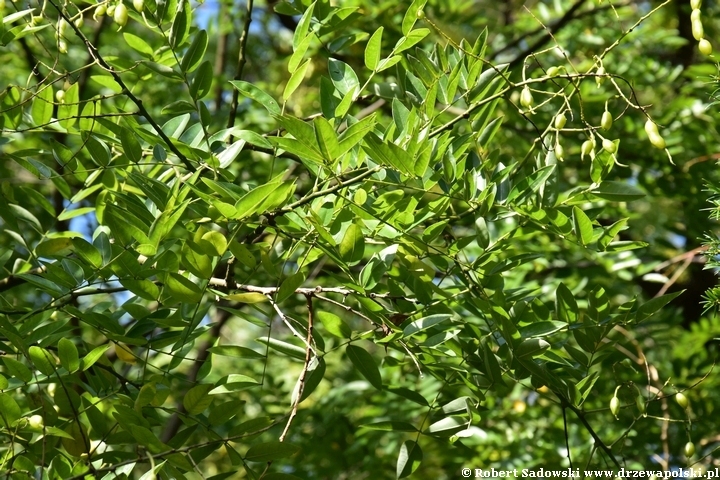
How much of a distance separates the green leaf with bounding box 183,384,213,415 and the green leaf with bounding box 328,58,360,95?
1.19ft

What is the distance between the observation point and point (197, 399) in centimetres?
81

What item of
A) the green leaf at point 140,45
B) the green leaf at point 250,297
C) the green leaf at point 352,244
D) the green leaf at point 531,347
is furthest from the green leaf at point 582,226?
the green leaf at point 140,45

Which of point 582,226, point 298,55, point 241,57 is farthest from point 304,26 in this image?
point 582,226

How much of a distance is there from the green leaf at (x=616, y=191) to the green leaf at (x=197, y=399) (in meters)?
0.47

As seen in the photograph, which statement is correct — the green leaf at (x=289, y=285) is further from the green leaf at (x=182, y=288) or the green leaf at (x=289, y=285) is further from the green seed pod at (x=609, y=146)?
the green seed pod at (x=609, y=146)

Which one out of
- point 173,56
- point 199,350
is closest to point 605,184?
point 173,56

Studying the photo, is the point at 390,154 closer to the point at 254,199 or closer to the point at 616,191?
the point at 254,199

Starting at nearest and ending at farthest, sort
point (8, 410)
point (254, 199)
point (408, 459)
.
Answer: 1. point (254, 199)
2. point (8, 410)
3. point (408, 459)

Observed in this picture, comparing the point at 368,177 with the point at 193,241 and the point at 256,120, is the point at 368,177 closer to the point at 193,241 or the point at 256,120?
the point at 193,241

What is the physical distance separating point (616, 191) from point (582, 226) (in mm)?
60

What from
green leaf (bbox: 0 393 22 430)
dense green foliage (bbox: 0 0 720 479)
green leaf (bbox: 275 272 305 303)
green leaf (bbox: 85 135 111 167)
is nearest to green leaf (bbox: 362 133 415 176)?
dense green foliage (bbox: 0 0 720 479)

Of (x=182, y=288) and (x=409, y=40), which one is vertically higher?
(x=409, y=40)

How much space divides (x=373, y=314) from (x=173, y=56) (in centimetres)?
45

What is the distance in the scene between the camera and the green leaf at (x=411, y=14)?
0.82 metres
